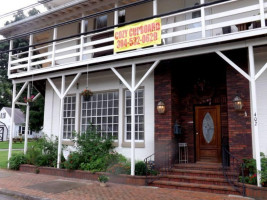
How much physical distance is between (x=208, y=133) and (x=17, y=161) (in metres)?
8.28

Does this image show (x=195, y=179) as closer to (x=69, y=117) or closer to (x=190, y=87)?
(x=190, y=87)

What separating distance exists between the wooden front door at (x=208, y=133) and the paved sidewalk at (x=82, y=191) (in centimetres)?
233

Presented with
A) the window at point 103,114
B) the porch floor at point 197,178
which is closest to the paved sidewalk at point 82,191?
the porch floor at point 197,178

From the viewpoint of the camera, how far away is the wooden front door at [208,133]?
29.4 ft

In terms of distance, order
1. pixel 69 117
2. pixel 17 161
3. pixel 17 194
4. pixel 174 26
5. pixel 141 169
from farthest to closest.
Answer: pixel 69 117 → pixel 17 161 → pixel 141 169 → pixel 174 26 → pixel 17 194

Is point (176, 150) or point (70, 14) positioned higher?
point (70, 14)

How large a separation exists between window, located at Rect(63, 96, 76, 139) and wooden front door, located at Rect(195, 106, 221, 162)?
5.86 m

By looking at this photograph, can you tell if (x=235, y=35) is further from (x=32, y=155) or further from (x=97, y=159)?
(x=32, y=155)

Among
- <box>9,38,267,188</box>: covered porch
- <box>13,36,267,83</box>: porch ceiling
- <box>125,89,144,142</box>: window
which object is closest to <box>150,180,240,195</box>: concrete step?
<box>9,38,267,188</box>: covered porch

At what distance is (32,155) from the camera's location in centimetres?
1094

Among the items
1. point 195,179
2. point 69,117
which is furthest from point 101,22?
point 195,179

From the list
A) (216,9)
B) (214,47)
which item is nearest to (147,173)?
(214,47)

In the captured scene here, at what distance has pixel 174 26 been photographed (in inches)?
327

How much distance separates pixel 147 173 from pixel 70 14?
7.43 m
